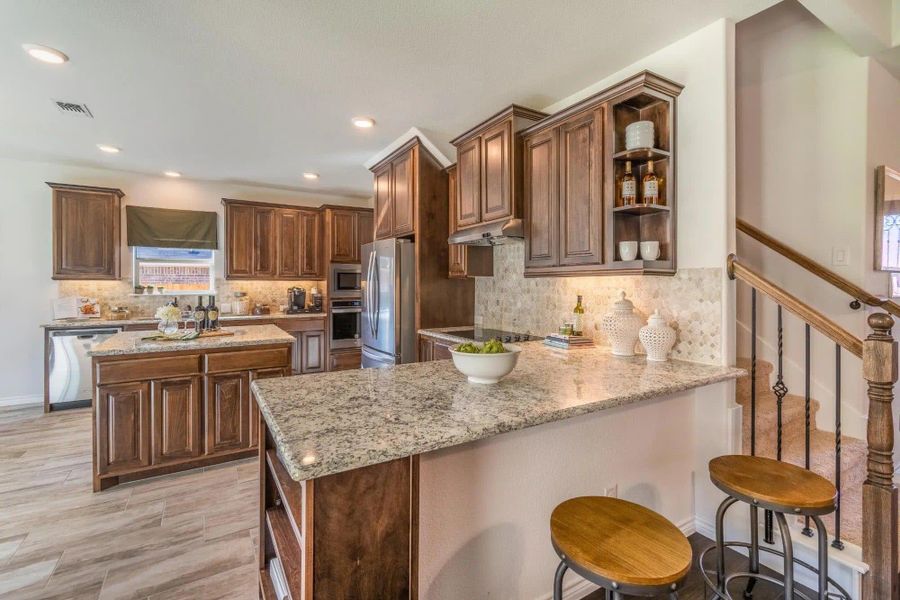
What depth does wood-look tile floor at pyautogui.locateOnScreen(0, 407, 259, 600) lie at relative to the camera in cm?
187

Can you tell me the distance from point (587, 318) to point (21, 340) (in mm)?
6154

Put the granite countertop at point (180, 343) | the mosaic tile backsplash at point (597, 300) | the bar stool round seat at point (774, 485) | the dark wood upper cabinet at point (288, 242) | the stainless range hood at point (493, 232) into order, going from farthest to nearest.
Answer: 1. the dark wood upper cabinet at point (288, 242)
2. the stainless range hood at point (493, 232)
3. the granite countertop at point (180, 343)
4. the mosaic tile backsplash at point (597, 300)
5. the bar stool round seat at point (774, 485)

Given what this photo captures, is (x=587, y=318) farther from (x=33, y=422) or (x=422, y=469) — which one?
(x=33, y=422)

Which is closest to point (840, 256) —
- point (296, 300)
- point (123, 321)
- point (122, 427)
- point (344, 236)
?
point (122, 427)

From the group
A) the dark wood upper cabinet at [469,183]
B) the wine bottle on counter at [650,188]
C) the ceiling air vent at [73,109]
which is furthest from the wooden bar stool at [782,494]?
the ceiling air vent at [73,109]

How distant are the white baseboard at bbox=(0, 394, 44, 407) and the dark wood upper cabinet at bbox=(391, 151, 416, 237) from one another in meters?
4.61

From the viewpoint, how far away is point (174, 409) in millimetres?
2906

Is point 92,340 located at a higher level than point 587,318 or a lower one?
lower

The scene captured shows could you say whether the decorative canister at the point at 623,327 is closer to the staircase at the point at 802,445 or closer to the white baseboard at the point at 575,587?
the staircase at the point at 802,445

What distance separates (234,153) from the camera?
170 inches

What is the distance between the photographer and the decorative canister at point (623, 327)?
2320mm

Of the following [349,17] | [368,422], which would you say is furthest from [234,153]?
[368,422]

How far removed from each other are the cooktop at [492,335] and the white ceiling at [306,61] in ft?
5.75

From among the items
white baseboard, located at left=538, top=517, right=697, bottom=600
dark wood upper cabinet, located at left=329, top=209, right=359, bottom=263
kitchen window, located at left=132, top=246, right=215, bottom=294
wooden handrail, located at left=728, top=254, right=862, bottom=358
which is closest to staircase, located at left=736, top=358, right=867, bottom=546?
wooden handrail, located at left=728, top=254, right=862, bottom=358
